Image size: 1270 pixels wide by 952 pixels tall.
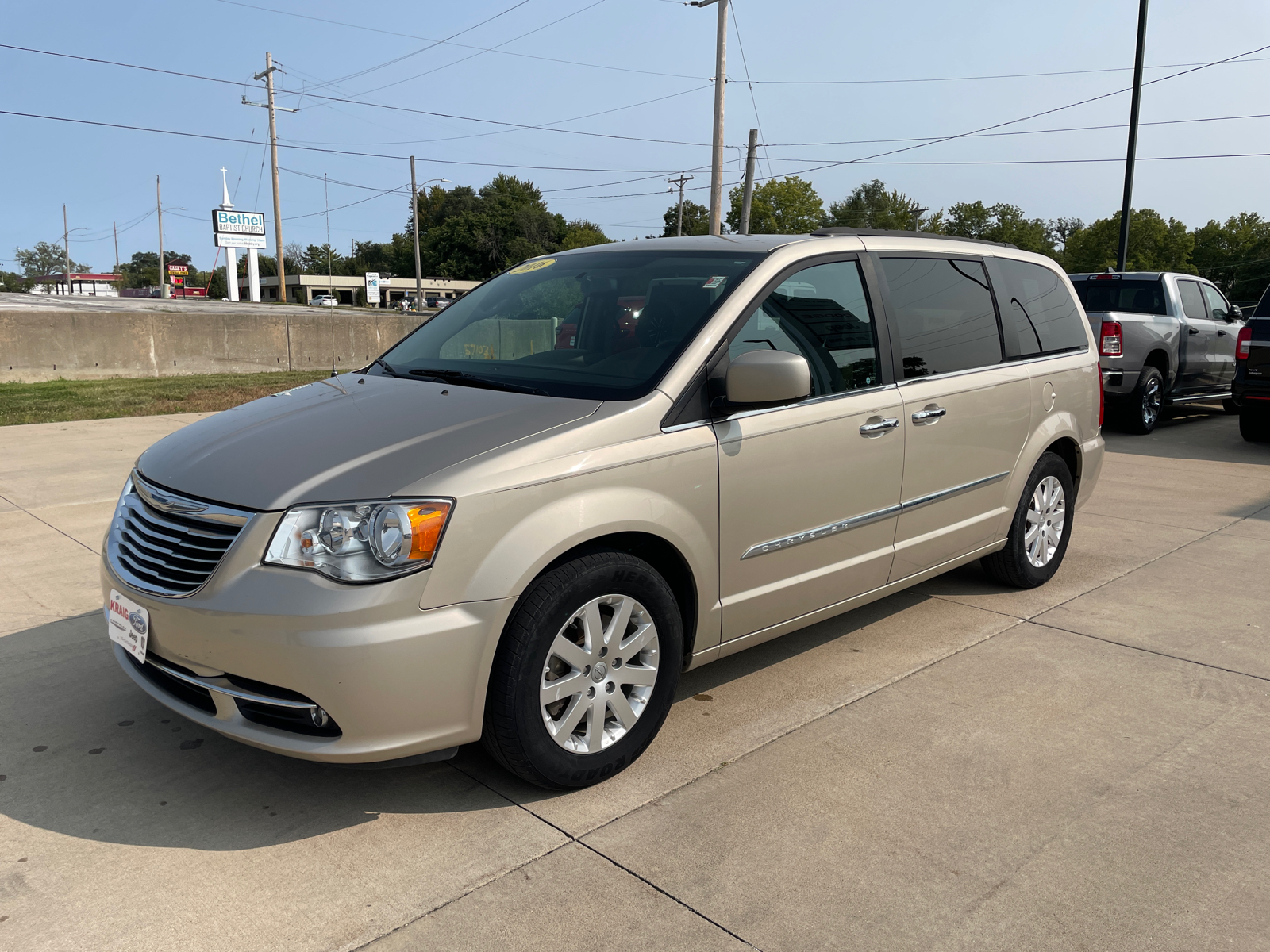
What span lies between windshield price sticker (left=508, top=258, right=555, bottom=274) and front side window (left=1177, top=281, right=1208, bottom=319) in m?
10.6

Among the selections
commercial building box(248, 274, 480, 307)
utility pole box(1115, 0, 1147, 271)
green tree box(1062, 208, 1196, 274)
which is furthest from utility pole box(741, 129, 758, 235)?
commercial building box(248, 274, 480, 307)

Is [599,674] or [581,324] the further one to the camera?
[581,324]

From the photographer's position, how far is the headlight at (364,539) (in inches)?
103

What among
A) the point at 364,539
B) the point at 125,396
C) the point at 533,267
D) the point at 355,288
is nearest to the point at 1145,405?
the point at 533,267

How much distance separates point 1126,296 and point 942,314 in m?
9.05

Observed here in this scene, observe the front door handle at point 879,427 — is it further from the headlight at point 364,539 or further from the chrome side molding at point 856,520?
the headlight at point 364,539

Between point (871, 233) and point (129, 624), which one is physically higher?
point (871, 233)

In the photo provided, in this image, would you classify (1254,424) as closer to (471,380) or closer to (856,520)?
(856,520)

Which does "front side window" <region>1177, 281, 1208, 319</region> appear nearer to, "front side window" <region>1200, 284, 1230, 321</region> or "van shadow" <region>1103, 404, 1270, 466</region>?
"front side window" <region>1200, 284, 1230, 321</region>

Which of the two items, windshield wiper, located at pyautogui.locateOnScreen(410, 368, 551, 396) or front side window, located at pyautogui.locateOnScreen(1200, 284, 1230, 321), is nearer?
windshield wiper, located at pyautogui.locateOnScreen(410, 368, 551, 396)

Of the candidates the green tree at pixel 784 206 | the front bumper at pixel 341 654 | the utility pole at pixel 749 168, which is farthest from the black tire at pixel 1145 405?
the green tree at pixel 784 206

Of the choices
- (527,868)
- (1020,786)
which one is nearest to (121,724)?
(527,868)

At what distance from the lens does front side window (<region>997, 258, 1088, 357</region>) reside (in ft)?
16.1

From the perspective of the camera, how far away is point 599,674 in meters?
3.02
